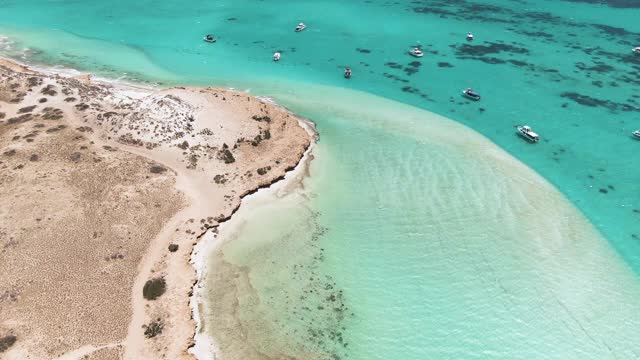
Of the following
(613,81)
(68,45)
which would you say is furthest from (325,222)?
(68,45)

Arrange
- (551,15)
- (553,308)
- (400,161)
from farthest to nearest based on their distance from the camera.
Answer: (551,15), (400,161), (553,308)

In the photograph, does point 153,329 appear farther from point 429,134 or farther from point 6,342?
point 429,134

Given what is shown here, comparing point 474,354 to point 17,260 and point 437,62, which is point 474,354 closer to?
point 17,260

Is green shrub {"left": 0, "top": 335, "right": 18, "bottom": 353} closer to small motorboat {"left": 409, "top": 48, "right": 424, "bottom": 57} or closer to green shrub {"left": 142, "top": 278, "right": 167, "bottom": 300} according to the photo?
green shrub {"left": 142, "top": 278, "right": 167, "bottom": 300}

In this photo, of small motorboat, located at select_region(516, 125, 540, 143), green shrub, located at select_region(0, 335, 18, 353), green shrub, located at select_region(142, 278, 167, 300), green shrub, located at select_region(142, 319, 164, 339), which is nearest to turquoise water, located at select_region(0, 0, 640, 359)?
small motorboat, located at select_region(516, 125, 540, 143)

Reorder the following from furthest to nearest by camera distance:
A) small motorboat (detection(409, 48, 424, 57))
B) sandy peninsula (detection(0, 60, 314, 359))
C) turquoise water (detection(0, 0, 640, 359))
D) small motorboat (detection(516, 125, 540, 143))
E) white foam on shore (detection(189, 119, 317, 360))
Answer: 1. small motorboat (detection(409, 48, 424, 57))
2. small motorboat (detection(516, 125, 540, 143))
3. turquoise water (detection(0, 0, 640, 359))
4. sandy peninsula (detection(0, 60, 314, 359))
5. white foam on shore (detection(189, 119, 317, 360))

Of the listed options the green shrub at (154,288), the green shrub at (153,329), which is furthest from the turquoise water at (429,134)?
the green shrub at (153,329)

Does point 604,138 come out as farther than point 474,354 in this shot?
Yes
